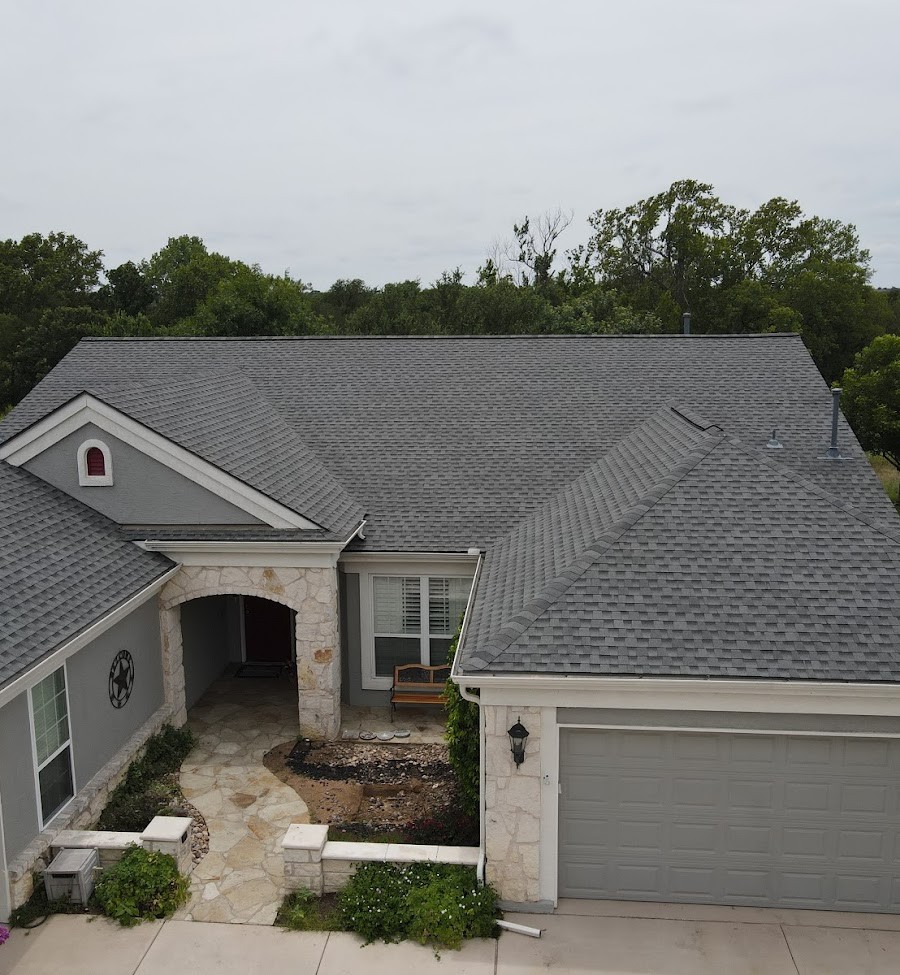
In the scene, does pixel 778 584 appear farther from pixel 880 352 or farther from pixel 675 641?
pixel 880 352

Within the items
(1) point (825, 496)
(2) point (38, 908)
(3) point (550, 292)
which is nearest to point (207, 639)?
(2) point (38, 908)

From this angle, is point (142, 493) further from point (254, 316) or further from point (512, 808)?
point (254, 316)

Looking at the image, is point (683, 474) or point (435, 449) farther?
point (435, 449)

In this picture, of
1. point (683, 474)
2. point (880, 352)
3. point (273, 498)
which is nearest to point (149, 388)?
point (273, 498)

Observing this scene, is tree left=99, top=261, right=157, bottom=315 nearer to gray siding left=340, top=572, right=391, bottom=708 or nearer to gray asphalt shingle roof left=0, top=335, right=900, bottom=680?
gray asphalt shingle roof left=0, top=335, right=900, bottom=680

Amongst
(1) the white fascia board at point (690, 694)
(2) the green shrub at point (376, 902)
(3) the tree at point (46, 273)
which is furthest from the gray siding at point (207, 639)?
(3) the tree at point (46, 273)

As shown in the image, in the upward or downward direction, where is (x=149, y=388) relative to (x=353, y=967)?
upward
